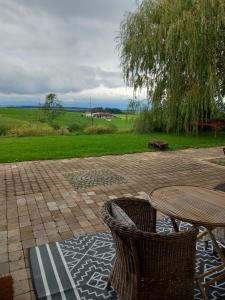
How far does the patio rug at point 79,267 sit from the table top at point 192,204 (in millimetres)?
658

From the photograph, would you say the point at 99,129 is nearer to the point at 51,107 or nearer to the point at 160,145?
the point at 160,145

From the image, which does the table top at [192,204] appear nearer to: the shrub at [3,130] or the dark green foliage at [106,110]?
the shrub at [3,130]

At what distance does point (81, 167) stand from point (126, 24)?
15.8ft

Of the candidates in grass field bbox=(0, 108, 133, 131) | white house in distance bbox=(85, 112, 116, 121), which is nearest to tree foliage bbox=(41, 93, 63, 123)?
grass field bbox=(0, 108, 133, 131)

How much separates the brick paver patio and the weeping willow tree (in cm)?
149

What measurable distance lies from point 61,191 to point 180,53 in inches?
171

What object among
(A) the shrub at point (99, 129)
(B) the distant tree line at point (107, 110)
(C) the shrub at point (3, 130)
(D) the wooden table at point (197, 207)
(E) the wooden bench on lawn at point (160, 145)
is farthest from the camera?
(B) the distant tree line at point (107, 110)

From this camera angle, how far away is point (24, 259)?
9.18 feet

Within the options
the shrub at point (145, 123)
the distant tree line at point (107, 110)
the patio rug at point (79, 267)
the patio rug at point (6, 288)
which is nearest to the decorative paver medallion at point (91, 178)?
the patio rug at point (79, 267)

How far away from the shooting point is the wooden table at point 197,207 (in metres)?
2.13

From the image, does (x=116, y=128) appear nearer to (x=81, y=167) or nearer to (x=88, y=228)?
(x=81, y=167)

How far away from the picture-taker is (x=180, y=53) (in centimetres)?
666

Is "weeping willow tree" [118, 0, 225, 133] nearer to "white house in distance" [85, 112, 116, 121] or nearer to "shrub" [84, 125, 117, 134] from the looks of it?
"shrub" [84, 125, 117, 134]

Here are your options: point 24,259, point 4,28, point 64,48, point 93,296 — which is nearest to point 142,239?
point 93,296
